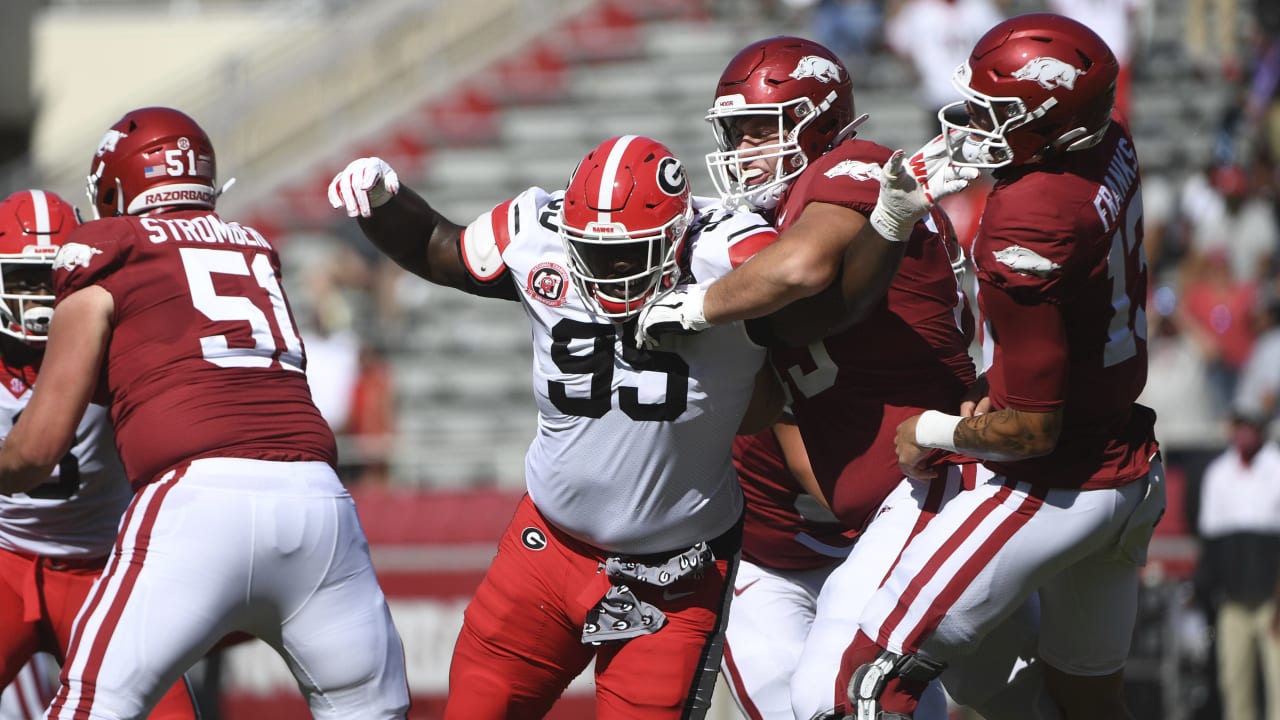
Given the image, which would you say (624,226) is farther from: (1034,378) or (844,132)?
(1034,378)

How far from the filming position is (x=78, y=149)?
17188mm

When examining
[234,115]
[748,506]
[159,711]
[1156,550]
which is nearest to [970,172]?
[748,506]

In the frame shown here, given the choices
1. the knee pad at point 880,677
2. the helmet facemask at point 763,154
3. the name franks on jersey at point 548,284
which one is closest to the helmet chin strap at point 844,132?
the helmet facemask at point 763,154

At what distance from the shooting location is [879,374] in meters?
4.50

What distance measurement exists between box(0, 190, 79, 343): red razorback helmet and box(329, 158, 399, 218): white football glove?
1.01 m

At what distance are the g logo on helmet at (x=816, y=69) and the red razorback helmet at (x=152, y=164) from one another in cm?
166

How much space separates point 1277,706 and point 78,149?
12829 millimetres

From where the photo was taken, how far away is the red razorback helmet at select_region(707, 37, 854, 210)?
4.54 m

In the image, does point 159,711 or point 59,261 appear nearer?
point 59,261

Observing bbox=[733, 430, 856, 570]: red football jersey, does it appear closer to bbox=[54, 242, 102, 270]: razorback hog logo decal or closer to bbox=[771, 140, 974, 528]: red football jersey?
bbox=[771, 140, 974, 528]: red football jersey

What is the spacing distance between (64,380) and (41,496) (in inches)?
34.3

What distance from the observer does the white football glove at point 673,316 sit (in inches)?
160

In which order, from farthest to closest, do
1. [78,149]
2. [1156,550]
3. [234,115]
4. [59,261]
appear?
1. [78,149]
2. [234,115]
3. [1156,550]
4. [59,261]

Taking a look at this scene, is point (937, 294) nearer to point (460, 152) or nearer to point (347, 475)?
point (347, 475)
